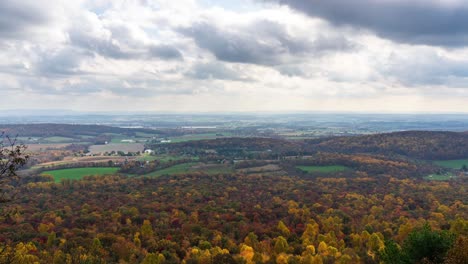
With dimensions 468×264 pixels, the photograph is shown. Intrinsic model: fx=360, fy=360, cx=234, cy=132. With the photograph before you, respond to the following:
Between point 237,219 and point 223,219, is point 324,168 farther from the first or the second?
point 223,219

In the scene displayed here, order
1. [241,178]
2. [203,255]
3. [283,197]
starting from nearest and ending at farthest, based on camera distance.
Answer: [203,255] < [283,197] < [241,178]

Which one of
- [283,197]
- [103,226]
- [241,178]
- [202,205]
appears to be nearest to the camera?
[103,226]

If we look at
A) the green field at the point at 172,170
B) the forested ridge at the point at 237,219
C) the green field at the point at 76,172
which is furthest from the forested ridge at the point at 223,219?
the green field at the point at 172,170

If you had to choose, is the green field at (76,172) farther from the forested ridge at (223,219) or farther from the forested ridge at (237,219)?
the forested ridge at (223,219)

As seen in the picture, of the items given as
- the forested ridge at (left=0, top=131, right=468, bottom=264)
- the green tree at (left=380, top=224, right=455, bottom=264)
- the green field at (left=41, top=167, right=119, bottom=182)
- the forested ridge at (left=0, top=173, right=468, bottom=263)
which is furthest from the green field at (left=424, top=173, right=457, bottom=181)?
the green field at (left=41, top=167, right=119, bottom=182)

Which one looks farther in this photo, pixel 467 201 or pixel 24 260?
pixel 467 201

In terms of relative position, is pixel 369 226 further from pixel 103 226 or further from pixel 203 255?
pixel 103 226

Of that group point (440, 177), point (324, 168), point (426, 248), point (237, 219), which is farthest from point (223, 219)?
point (440, 177)

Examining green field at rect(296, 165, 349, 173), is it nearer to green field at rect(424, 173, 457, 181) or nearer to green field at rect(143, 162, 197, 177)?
green field at rect(424, 173, 457, 181)

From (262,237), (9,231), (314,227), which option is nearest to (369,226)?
(314,227)
